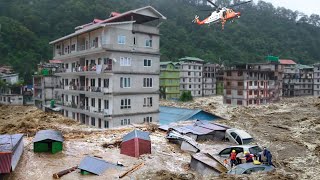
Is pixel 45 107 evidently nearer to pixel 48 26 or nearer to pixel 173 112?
pixel 173 112

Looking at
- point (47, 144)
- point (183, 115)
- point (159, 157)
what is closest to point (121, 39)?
point (183, 115)

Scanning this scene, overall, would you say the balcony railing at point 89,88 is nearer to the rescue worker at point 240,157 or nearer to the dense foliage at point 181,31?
the rescue worker at point 240,157

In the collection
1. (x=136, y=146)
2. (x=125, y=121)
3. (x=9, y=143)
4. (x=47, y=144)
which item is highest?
(x=9, y=143)

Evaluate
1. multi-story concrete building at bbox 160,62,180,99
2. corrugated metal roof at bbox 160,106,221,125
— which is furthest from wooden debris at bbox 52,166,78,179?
multi-story concrete building at bbox 160,62,180,99

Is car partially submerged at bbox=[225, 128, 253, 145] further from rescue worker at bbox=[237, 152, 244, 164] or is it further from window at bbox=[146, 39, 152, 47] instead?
window at bbox=[146, 39, 152, 47]

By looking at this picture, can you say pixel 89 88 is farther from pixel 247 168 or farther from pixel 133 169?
pixel 247 168
